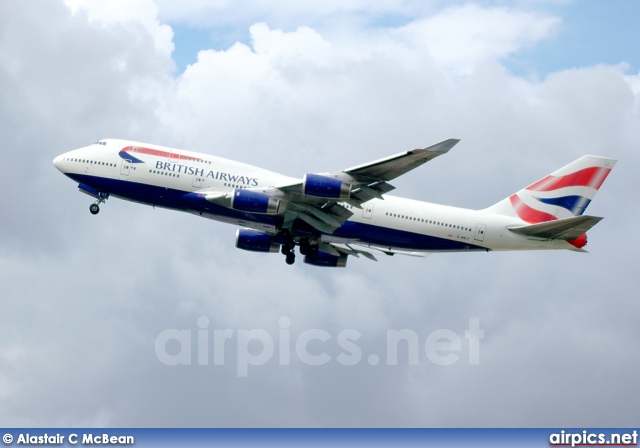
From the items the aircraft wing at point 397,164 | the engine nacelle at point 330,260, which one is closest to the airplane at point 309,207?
the aircraft wing at point 397,164

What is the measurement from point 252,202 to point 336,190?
5153 millimetres

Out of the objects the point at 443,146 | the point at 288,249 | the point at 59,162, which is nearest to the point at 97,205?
the point at 59,162

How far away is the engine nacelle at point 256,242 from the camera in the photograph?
211ft

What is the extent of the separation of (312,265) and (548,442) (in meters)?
20.8

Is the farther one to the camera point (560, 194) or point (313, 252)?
point (560, 194)

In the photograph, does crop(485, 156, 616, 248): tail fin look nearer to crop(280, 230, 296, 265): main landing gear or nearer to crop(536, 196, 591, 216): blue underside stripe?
crop(536, 196, 591, 216): blue underside stripe

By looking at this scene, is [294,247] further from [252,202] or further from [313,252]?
[252,202]

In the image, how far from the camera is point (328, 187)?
52.7 meters

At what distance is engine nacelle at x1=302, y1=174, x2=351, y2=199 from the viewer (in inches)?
2073

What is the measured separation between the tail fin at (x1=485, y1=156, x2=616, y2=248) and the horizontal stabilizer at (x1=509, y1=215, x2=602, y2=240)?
2.65 meters

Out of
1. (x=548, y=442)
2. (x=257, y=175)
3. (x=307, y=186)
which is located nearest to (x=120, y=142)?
(x=257, y=175)

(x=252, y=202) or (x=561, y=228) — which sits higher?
(x=252, y=202)

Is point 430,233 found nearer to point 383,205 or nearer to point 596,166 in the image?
point 383,205

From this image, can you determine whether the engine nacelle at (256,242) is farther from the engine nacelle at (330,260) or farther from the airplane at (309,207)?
the engine nacelle at (330,260)
